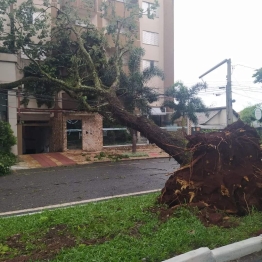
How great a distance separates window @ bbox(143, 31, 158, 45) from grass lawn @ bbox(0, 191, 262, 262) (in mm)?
22823

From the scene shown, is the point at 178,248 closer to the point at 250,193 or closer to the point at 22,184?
the point at 250,193

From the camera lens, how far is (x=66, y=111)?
18.3 meters

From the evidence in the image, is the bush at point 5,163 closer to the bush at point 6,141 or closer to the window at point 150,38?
the bush at point 6,141

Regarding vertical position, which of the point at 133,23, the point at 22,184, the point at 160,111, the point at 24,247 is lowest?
the point at 22,184

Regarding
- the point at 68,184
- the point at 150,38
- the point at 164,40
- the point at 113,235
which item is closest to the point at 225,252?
the point at 113,235

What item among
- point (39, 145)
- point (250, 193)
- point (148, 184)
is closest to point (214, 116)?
point (39, 145)

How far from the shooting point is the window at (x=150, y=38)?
1012 inches

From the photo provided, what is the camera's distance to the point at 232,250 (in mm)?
3283

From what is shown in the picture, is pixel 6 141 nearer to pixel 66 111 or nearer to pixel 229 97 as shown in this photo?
pixel 66 111

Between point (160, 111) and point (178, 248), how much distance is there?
21370 millimetres

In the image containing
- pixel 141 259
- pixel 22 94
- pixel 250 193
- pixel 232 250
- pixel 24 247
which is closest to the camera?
pixel 141 259

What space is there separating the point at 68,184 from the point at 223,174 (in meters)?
5.98

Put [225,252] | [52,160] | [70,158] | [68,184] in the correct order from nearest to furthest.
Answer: [225,252] < [68,184] < [52,160] < [70,158]

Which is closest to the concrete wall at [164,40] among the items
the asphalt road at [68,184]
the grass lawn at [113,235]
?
the asphalt road at [68,184]
